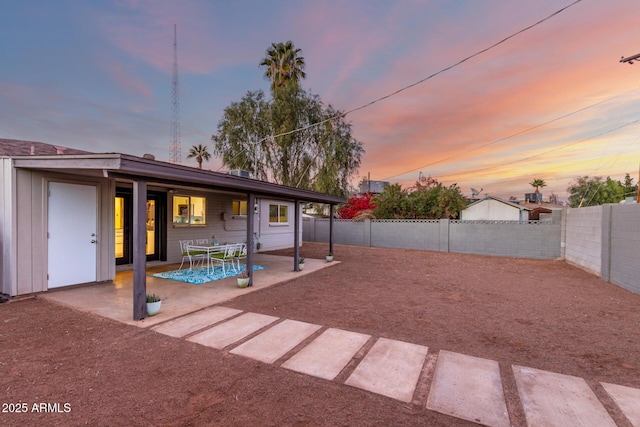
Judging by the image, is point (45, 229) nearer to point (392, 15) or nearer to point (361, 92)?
point (392, 15)

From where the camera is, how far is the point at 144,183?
4094mm

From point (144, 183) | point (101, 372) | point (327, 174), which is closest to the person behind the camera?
point (101, 372)

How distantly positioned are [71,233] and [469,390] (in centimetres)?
719

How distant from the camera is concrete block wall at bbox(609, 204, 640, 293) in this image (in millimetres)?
6039

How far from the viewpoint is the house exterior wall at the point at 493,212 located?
22.1m

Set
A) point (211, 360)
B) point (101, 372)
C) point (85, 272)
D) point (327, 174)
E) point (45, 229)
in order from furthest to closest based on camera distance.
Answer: point (327, 174), point (85, 272), point (45, 229), point (211, 360), point (101, 372)

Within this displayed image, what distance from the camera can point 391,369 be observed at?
9.52 ft

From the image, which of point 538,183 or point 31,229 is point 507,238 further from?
point 538,183

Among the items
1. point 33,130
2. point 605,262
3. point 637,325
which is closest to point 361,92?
point 605,262

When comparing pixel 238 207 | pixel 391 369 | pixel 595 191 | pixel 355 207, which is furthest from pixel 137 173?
pixel 595 191

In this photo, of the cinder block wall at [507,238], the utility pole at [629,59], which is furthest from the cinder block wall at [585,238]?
the utility pole at [629,59]

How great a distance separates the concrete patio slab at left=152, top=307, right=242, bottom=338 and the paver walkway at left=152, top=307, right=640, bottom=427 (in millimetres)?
15

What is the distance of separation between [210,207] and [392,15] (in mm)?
8589

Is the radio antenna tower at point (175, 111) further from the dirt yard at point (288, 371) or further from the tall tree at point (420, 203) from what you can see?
the tall tree at point (420, 203)
